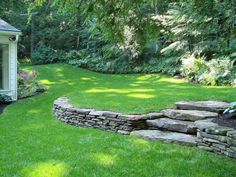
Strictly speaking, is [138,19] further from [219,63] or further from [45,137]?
[219,63]

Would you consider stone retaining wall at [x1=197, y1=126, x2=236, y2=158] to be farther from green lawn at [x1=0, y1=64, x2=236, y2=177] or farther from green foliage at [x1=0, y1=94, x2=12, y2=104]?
green foliage at [x1=0, y1=94, x2=12, y2=104]

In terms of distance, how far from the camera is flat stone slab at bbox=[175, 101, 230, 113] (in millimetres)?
7277

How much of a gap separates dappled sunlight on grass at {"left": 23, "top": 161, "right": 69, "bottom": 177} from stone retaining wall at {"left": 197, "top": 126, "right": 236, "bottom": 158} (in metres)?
2.26

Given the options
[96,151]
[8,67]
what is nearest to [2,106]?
[8,67]

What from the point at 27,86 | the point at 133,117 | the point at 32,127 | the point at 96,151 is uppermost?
the point at 133,117

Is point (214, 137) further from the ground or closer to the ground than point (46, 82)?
further from the ground

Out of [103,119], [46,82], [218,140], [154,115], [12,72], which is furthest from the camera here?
[46,82]

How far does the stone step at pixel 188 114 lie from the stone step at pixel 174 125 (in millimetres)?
114

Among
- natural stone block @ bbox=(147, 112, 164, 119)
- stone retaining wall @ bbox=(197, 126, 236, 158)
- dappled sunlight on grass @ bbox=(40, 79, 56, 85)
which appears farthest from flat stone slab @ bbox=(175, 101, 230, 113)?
dappled sunlight on grass @ bbox=(40, 79, 56, 85)

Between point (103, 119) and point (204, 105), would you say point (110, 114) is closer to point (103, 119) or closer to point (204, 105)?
point (103, 119)

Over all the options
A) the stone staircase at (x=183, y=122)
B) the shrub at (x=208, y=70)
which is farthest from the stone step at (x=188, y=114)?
the shrub at (x=208, y=70)

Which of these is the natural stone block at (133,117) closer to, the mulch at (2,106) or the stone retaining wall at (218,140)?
the stone retaining wall at (218,140)

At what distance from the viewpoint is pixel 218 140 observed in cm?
570

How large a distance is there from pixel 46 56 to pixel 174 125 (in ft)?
64.3
